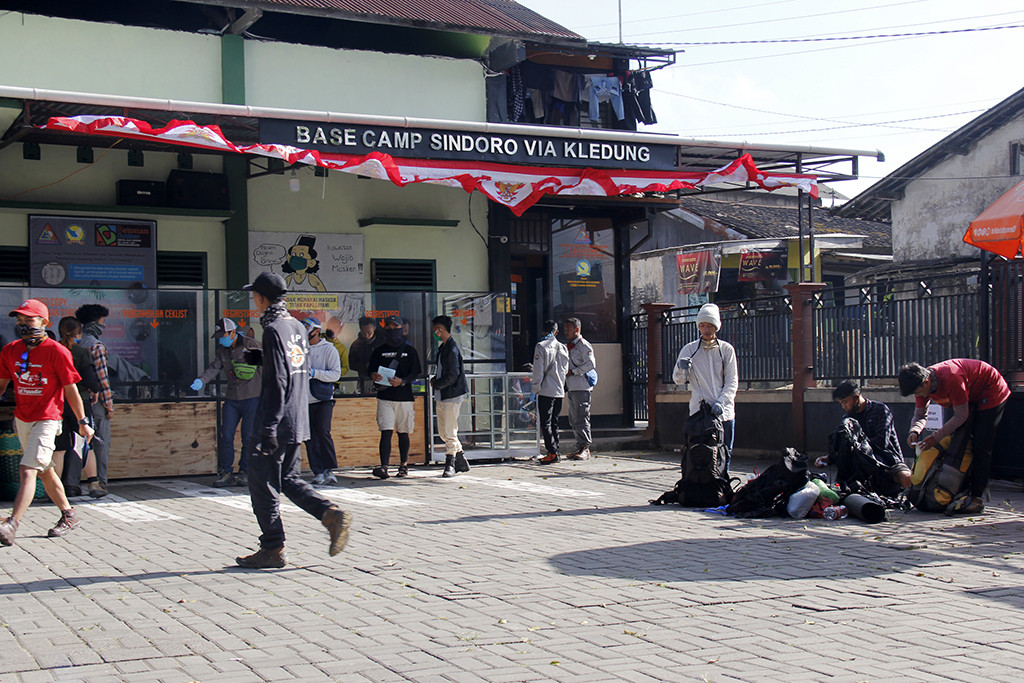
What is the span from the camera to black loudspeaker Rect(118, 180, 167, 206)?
14406mm

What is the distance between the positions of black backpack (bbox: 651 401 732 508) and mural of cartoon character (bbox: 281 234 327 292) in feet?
23.0

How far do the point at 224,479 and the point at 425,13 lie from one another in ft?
26.7

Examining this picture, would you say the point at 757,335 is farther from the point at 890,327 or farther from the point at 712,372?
the point at 712,372

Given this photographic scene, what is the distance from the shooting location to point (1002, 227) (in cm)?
1071

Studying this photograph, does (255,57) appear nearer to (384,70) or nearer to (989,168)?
(384,70)

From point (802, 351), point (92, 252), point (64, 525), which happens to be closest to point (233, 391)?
point (64, 525)

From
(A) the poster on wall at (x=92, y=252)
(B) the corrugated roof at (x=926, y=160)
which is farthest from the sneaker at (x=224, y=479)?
(B) the corrugated roof at (x=926, y=160)

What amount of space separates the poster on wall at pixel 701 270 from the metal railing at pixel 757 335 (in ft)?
22.2

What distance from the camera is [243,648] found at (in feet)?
17.1

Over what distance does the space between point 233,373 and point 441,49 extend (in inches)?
285

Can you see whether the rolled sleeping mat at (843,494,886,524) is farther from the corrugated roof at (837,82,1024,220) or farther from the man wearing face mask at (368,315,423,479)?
the corrugated roof at (837,82,1024,220)

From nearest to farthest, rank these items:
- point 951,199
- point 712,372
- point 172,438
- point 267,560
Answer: point 267,560 → point 712,372 → point 172,438 → point 951,199

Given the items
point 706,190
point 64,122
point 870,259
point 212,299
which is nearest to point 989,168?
point 870,259

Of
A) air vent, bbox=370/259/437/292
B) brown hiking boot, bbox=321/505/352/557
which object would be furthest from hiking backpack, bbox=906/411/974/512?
air vent, bbox=370/259/437/292
